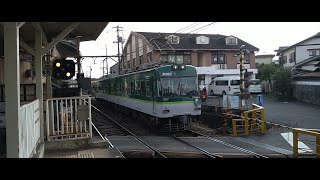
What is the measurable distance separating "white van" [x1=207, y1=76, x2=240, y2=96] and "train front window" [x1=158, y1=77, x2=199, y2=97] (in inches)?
686

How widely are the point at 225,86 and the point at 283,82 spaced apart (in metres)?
6.29

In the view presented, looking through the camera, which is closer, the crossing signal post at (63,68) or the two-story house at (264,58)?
the crossing signal post at (63,68)

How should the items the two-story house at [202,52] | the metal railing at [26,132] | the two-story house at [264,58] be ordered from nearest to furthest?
the metal railing at [26,132], the two-story house at [202,52], the two-story house at [264,58]

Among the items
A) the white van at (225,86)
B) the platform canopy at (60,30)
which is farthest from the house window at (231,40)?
the platform canopy at (60,30)

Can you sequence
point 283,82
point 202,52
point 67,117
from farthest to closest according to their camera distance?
1. point 202,52
2. point 283,82
3. point 67,117

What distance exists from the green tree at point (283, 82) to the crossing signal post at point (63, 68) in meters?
21.3

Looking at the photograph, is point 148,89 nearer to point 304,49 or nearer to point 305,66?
point 305,66

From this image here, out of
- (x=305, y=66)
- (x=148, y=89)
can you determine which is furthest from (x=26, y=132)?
(x=305, y=66)

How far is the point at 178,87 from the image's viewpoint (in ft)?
45.2

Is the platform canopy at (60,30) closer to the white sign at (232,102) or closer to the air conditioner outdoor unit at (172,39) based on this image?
the white sign at (232,102)

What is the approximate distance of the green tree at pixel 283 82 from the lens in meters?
26.3
